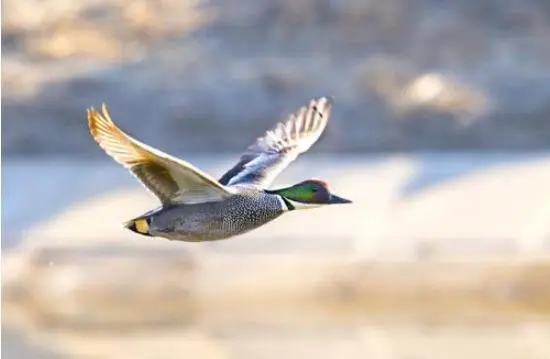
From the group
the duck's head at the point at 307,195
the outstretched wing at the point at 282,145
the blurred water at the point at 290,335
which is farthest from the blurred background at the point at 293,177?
the duck's head at the point at 307,195

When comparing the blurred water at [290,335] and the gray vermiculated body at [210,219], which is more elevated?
the blurred water at [290,335]

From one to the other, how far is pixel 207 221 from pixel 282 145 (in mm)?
175

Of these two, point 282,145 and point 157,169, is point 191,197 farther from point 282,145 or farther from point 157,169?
point 282,145

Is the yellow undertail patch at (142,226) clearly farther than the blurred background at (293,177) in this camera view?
No

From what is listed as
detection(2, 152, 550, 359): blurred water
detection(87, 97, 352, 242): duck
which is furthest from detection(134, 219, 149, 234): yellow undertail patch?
detection(2, 152, 550, 359): blurred water

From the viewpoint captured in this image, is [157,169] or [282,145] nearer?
[157,169]

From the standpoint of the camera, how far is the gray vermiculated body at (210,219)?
624 mm

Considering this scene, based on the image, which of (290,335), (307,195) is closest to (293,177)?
(290,335)

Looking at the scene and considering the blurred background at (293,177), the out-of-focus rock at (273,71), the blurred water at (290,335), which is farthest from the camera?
the out-of-focus rock at (273,71)

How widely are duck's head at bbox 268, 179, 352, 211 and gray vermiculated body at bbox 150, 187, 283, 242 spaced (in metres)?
0.01

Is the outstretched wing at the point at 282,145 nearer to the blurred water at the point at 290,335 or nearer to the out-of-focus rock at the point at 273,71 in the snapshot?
the blurred water at the point at 290,335

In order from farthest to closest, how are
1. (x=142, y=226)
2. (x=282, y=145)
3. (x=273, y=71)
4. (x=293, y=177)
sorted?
(x=273, y=71)
(x=293, y=177)
(x=282, y=145)
(x=142, y=226)

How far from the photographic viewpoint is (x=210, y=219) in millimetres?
629

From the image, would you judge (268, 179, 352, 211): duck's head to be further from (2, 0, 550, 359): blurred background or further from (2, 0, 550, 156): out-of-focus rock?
(2, 0, 550, 156): out-of-focus rock
